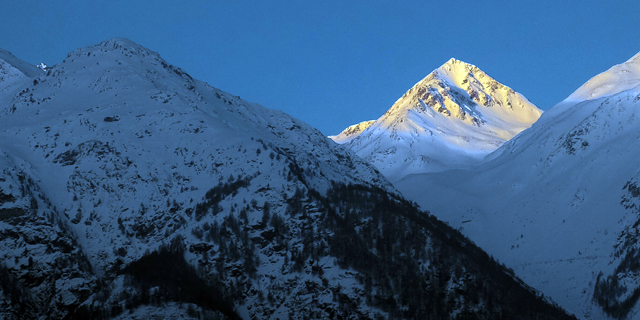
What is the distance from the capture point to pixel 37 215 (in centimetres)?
14225

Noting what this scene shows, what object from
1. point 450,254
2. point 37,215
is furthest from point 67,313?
point 450,254

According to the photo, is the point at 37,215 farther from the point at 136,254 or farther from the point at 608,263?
the point at 608,263

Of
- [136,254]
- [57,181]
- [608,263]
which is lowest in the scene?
[608,263]

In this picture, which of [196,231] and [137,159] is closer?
[196,231]

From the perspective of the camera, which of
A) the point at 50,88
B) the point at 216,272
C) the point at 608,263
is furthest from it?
the point at 50,88

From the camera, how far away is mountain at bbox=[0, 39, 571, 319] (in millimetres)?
137500

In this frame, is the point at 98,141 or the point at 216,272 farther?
the point at 98,141

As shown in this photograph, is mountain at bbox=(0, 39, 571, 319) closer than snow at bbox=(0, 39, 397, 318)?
Yes

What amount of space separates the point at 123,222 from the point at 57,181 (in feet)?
46.1

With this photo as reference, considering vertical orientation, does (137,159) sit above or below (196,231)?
above

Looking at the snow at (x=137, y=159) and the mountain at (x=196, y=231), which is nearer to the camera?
the mountain at (x=196, y=231)

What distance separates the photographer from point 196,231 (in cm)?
14762

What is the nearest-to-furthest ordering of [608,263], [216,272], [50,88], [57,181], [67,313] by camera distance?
[67,313] < [216,272] < [57,181] < [608,263] < [50,88]

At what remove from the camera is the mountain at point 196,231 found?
138 meters
